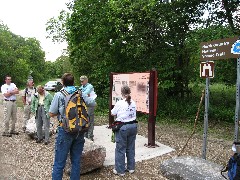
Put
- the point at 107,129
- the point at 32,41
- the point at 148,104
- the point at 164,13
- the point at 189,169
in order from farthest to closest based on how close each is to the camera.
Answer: the point at 32,41
the point at 164,13
the point at 107,129
the point at 148,104
the point at 189,169

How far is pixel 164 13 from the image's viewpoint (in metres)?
11.8

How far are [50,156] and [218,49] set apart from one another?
452cm

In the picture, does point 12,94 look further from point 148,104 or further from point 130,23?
point 130,23

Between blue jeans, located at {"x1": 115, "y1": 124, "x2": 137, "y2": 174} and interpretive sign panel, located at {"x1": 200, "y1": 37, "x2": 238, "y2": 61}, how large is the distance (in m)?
2.17

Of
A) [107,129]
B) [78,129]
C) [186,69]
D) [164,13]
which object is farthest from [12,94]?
[186,69]

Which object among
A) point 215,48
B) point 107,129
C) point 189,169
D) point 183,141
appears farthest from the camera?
point 107,129

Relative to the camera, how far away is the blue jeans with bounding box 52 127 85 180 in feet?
14.3

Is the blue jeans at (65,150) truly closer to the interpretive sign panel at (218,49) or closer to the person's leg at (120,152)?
the person's leg at (120,152)

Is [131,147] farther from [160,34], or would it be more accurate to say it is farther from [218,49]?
[160,34]

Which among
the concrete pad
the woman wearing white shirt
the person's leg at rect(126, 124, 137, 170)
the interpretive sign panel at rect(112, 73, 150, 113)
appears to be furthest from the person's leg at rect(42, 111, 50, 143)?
the person's leg at rect(126, 124, 137, 170)

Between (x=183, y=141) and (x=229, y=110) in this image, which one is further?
(x=229, y=110)

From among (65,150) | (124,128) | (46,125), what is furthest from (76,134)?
(46,125)

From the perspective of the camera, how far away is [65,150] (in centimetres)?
438

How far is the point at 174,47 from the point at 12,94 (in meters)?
7.17
